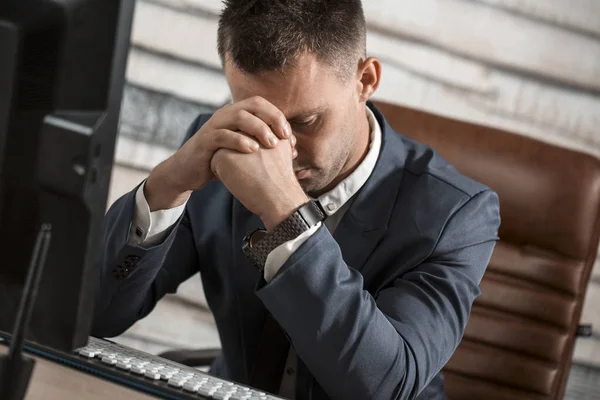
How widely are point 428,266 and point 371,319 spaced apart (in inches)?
9.3

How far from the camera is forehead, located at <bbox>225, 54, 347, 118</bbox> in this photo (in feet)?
3.70

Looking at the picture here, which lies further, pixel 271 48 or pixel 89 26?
pixel 271 48

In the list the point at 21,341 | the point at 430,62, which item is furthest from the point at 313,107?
the point at 430,62

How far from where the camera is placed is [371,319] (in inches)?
38.4

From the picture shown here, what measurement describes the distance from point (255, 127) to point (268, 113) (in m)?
0.03

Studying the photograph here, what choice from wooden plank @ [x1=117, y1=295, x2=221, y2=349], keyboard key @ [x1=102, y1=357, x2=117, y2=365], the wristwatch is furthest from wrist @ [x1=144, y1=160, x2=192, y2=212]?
wooden plank @ [x1=117, y1=295, x2=221, y2=349]

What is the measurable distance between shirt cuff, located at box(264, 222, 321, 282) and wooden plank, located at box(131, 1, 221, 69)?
1082 mm

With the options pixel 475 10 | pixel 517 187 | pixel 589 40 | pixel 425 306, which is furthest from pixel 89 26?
pixel 589 40

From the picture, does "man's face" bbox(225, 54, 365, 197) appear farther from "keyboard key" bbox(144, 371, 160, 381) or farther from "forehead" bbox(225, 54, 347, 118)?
"keyboard key" bbox(144, 371, 160, 381)

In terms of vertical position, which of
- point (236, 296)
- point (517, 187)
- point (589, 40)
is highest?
point (589, 40)

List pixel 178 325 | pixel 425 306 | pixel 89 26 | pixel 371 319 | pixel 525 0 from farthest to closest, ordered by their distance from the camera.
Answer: pixel 178 325 → pixel 525 0 → pixel 425 306 → pixel 371 319 → pixel 89 26

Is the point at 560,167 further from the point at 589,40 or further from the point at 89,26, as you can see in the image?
the point at 89,26

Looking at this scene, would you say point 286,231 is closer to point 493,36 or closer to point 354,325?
point 354,325

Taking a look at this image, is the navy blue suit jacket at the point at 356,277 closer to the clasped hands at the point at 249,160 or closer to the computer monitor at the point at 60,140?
the clasped hands at the point at 249,160
